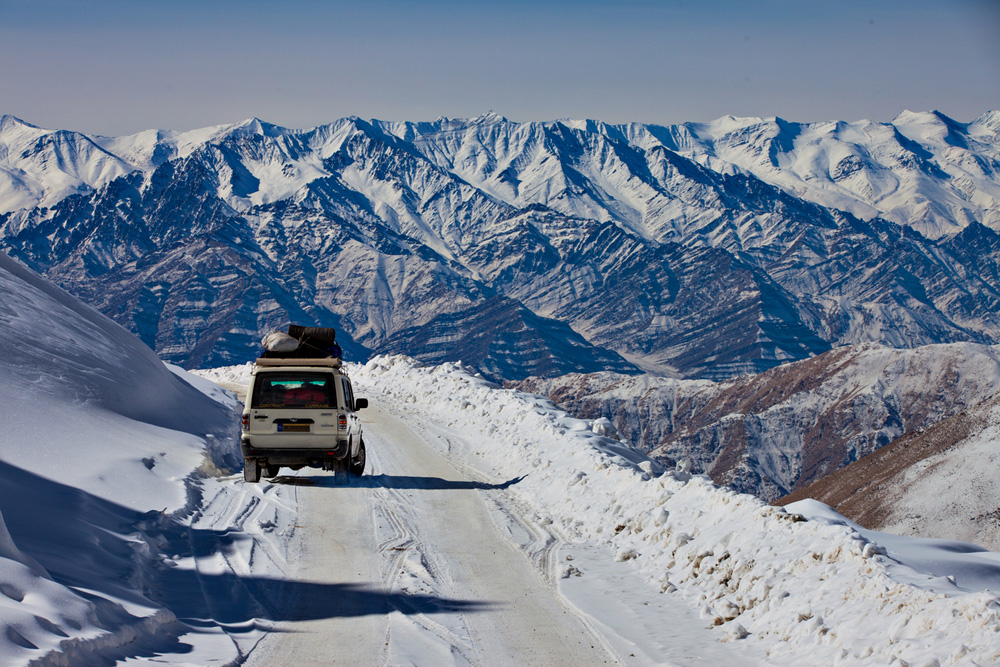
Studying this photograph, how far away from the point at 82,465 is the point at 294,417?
3.86m

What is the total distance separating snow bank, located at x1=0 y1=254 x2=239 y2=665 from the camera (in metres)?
9.34

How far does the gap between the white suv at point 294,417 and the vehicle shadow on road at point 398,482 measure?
0.81m

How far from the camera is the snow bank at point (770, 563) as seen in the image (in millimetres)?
9531

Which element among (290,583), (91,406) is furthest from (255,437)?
(290,583)

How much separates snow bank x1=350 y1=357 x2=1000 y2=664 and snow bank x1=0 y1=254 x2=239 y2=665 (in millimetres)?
6576

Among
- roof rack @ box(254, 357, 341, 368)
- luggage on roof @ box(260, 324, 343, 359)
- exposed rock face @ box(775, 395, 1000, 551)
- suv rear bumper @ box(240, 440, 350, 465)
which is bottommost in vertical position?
exposed rock face @ box(775, 395, 1000, 551)

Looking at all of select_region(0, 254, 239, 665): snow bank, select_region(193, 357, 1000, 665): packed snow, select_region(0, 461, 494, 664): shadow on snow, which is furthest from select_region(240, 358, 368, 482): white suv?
select_region(193, 357, 1000, 665): packed snow

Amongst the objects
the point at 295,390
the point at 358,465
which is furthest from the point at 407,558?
the point at 358,465

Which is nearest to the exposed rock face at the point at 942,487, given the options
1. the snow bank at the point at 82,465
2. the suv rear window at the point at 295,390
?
the suv rear window at the point at 295,390

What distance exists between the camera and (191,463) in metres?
19.5

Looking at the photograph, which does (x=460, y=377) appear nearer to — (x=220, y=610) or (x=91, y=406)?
(x=91, y=406)

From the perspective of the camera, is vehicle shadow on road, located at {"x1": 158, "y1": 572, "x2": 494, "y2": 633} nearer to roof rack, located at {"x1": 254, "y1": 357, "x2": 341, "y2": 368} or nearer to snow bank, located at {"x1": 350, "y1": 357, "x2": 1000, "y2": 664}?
snow bank, located at {"x1": 350, "y1": 357, "x2": 1000, "y2": 664}

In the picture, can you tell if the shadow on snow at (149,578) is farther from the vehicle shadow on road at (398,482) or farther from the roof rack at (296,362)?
the vehicle shadow on road at (398,482)

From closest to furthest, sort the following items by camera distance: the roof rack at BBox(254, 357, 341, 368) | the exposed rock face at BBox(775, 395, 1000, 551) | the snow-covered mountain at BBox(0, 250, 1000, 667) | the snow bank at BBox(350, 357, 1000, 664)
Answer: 1. the snow bank at BBox(350, 357, 1000, 664)
2. the snow-covered mountain at BBox(0, 250, 1000, 667)
3. the roof rack at BBox(254, 357, 341, 368)
4. the exposed rock face at BBox(775, 395, 1000, 551)
